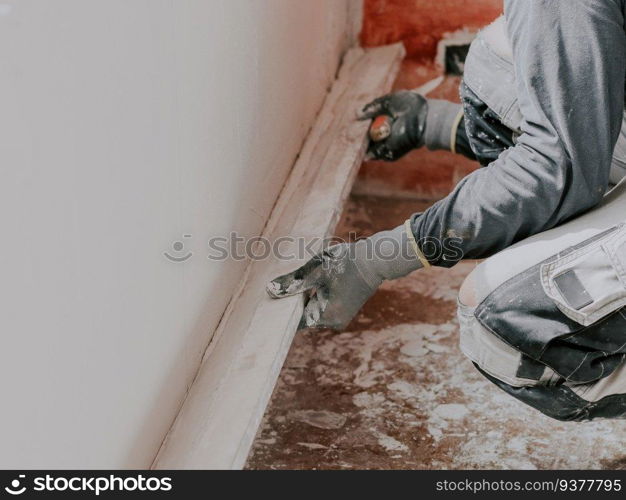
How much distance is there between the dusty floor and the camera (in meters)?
1.74

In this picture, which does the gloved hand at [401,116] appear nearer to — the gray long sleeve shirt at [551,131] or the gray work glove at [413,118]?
the gray work glove at [413,118]

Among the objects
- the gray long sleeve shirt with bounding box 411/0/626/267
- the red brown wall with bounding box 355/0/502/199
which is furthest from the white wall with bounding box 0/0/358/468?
the red brown wall with bounding box 355/0/502/199

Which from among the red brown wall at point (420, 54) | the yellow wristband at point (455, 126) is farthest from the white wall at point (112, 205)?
the red brown wall at point (420, 54)

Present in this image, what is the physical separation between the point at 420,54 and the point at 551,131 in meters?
1.40

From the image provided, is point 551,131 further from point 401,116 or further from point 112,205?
point 401,116

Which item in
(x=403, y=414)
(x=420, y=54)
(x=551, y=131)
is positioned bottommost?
(x=403, y=414)

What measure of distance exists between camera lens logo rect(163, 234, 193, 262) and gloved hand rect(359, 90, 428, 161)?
3.55 ft

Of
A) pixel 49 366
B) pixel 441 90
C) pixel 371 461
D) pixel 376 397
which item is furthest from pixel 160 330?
pixel 441 90

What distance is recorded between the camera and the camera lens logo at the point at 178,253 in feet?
4.16

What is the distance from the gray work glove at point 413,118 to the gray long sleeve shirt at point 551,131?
0.78 metres

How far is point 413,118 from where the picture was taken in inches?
89.8
